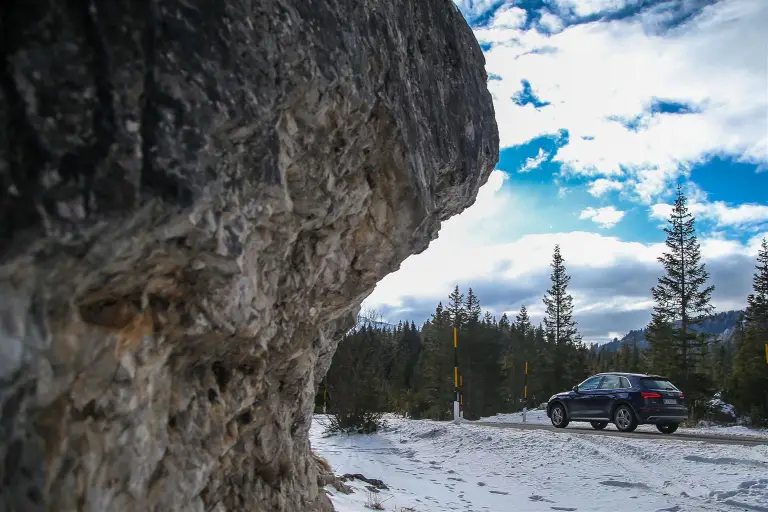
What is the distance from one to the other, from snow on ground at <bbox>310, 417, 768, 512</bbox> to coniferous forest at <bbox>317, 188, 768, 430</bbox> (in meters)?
2.21

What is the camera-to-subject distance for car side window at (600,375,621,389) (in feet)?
45.0

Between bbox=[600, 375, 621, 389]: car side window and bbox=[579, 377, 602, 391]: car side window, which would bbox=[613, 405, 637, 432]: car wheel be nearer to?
bbox=[600, 375, 621, 389]: car side window

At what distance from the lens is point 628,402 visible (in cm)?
1319

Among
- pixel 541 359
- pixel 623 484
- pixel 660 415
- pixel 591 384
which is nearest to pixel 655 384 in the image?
pixel 660 415

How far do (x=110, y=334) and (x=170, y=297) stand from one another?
37 centimetres

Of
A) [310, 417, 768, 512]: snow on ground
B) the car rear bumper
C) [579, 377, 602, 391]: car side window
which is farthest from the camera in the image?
[579, 377, 602, 391]: car side window

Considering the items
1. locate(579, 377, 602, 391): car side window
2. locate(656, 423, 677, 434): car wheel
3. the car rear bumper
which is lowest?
locate(656, 423, 677, 434): car wheel

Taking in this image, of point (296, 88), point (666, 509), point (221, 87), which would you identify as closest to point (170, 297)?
point (221, 87)

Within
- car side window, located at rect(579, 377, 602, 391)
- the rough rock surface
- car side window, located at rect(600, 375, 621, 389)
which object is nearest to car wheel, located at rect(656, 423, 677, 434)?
car side window, located at rect(600, 375, 621, 389)

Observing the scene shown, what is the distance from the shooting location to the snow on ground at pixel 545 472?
24.1ft

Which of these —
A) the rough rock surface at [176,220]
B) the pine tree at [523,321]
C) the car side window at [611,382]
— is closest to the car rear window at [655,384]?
the car side window at [611,382]

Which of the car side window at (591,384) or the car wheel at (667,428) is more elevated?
the car side window at (591,384)

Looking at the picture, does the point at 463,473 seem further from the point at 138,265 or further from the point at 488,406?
the point at 488,406

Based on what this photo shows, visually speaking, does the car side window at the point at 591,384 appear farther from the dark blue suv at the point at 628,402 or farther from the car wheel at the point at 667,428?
the car wheel at the point at 667,428
